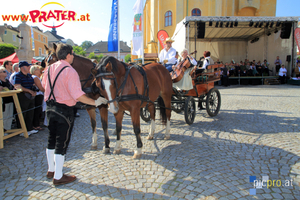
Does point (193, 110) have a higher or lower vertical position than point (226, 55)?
lower

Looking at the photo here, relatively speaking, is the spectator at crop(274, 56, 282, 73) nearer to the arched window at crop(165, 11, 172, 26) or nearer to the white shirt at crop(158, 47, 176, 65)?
the arched window at crop(165, 11, 172, 26)

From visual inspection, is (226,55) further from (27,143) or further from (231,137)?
(27,143)

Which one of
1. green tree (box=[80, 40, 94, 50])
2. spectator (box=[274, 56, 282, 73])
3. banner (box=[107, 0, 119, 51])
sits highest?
green tree (box=[80, 40, 94, 50])

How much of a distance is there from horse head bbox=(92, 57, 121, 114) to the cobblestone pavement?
110 centimetres

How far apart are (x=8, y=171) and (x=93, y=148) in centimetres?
144

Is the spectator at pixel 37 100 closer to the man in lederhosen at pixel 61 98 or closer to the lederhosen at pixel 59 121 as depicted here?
the man in lederhosen at pixel 61 98

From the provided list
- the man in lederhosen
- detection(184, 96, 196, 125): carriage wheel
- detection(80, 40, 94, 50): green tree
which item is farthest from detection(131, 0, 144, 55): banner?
detection(80, 40, 94, 50): green tree

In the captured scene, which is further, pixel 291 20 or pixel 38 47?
pixel 38 47

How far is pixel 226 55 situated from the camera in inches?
900

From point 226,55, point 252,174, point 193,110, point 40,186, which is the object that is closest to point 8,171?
point 40,186

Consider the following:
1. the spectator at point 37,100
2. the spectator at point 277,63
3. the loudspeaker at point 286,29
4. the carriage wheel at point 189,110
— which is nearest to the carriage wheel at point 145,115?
the carriage wheel at point 189,110

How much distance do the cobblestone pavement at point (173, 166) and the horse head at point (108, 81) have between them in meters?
1.10

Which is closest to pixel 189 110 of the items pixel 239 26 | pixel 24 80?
pixel 24 80

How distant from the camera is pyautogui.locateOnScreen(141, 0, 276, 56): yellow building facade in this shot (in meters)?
22.9
